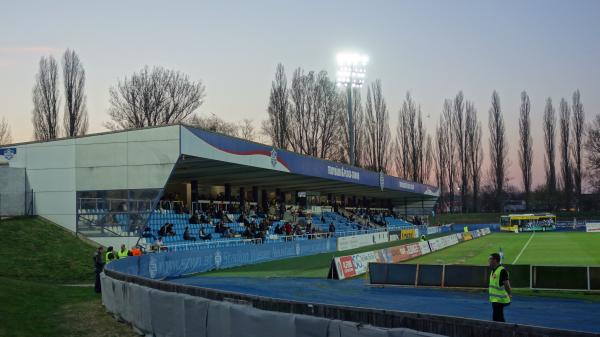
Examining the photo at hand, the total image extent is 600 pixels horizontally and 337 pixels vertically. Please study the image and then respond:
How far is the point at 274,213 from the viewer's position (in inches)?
2092

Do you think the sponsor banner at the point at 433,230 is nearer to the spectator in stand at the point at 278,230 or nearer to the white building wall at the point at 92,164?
the spectator in stand at the point at 278,230

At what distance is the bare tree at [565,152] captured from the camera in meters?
95.1

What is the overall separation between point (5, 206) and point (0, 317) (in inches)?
913

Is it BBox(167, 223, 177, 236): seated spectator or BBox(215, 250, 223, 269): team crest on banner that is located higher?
BBox(167, 223, 177, 236): seated spectator

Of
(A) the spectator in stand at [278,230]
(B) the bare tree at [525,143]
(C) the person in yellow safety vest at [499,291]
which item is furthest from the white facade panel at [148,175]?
(B) the bare tree at [525,143]

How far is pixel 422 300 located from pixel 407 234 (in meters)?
45.6

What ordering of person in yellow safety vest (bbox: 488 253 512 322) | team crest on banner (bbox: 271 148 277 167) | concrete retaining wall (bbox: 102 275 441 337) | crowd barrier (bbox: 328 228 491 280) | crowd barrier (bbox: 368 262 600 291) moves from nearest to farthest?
concrete retaining wall (bbox: 102 275 441 337), person in yellow safety vest (bbox: 488 253 512 322), crowd barrier (bbox: 368 262 600 291), crowd barrier (bbox: 328 228 491 280), team crest on banner (bbox: 271 148 277 167)

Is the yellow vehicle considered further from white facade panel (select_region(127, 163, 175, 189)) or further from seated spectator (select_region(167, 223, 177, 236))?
white facade panel (select_region(127, 163, 175, 189))

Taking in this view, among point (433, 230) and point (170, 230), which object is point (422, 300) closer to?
point (170, 230)

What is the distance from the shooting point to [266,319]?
8.95 m

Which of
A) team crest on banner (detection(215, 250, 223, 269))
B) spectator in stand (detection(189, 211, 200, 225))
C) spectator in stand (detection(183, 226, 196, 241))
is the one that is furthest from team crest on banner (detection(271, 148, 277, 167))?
team crest on banner (detection(215, 250, 223, 269))

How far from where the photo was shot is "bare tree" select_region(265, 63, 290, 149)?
3174 inches

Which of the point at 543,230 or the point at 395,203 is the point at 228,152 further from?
the point at 395,203

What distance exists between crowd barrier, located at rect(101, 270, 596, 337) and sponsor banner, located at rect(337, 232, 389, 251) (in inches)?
1293
